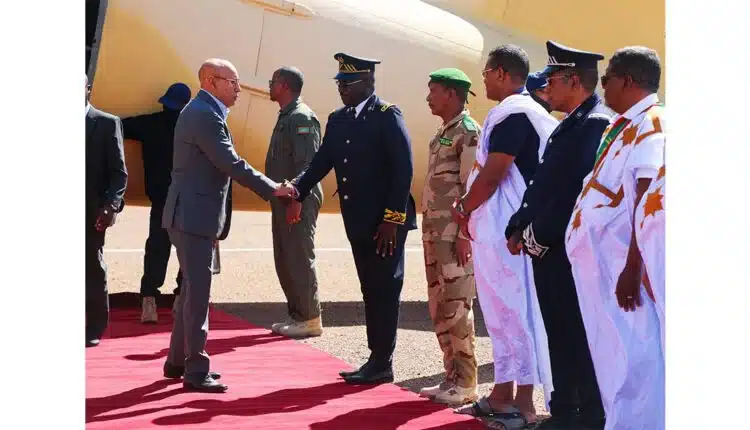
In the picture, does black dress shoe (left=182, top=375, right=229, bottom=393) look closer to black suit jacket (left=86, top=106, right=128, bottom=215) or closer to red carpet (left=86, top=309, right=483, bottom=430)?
red carpet (left=86, top=309, right=483, bottom=430)

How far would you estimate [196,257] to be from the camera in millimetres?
5461

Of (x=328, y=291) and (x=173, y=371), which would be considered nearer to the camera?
(x=173, y=371)

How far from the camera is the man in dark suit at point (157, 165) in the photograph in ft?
Result: 24.7

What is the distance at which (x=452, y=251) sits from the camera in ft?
17.7

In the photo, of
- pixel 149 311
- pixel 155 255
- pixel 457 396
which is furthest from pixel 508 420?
pixel 155 255

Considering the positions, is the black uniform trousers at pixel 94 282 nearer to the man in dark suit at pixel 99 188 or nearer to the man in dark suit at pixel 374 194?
the man in dark suit at pixel 99 188

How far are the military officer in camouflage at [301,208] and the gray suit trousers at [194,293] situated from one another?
1.54m

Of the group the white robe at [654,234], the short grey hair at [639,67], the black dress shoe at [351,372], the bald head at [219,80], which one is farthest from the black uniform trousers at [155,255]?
the white robe at [654,234]

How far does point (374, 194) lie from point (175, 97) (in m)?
2.25

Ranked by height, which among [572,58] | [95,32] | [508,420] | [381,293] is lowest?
[508,420]

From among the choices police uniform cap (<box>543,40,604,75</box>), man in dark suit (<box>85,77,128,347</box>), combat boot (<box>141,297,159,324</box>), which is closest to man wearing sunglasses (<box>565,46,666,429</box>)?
police uniform cap (<box>543,40,604,75</box>)

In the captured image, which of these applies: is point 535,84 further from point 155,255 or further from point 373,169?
point 155,255

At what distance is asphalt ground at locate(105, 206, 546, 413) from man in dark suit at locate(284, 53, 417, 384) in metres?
0.31
